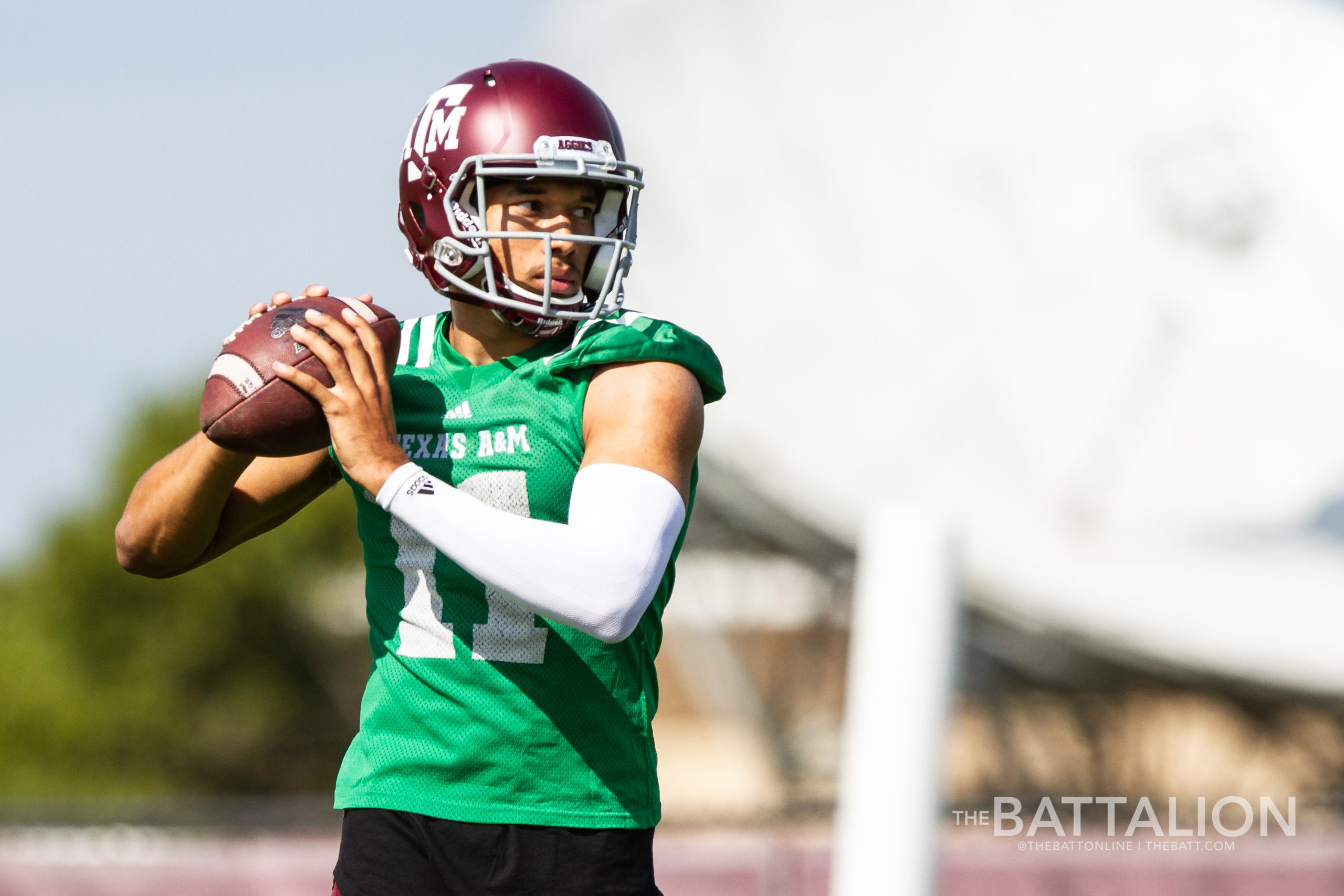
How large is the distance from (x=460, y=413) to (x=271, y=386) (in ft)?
1.13

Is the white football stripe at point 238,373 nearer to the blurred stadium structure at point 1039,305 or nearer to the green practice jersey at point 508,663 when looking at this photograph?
Answer: the green practice jersey at point 508,663

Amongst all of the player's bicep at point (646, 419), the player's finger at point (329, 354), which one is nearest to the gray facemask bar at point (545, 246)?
the player's bicep at point (646, 419)

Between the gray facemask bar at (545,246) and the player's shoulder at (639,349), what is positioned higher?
the gray facemask bar at (545,246)

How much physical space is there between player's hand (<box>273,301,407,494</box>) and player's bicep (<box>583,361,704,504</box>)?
0.35 m

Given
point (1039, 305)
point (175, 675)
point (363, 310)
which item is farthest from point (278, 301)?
point (175, 675)

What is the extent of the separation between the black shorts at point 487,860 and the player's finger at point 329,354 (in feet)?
2.54

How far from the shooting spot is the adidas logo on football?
9.99 feet

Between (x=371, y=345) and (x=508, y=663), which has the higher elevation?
(x=371, y=345)

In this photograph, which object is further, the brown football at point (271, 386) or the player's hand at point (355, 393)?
the brown football at point (271, 386)

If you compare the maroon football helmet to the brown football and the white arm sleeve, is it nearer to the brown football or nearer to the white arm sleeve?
the brown football

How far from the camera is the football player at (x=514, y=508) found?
9.12 feet

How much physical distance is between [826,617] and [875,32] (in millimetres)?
6628

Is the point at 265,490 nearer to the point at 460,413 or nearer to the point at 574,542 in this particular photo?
the point at 460,413

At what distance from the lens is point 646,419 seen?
2.86 meters
